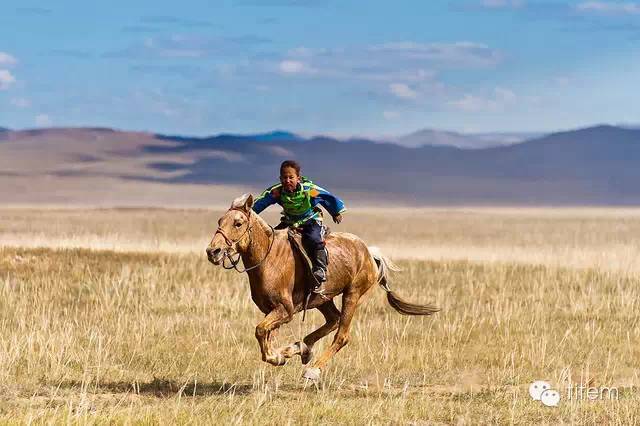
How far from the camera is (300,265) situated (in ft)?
37.7

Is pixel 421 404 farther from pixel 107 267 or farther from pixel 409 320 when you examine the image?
pixel 107 267

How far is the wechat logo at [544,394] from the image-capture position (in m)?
10.9

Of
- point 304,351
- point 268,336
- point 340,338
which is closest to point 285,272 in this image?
point 268,336

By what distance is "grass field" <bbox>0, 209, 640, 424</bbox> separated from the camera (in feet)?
34.0

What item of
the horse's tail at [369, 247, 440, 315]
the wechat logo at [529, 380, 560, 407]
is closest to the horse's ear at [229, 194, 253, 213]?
the horse's tail at [369, 247, 440, 315]

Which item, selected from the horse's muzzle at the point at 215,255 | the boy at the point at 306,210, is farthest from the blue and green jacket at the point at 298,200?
the horse's muzzle at the point at 215,255

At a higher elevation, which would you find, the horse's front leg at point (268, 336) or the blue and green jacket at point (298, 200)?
the blue and green jacket at point (298, 200)

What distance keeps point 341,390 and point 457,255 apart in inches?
821

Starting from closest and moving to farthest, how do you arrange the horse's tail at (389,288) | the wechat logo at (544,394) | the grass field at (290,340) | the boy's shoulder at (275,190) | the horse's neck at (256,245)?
1. the grass field at (290,340)
2. the horse's neck at (256,245)
3. the wechat logo at (544,394)
4. the boy's shoulder at (275,190)
5. the horse's tail at (389,288)

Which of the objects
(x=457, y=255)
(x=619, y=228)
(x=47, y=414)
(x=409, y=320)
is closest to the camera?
(x=47, y=414)

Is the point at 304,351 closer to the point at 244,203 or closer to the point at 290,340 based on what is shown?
the point at 244,203

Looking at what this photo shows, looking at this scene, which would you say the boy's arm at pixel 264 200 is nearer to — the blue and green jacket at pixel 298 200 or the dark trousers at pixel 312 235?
the blue and green jacket at pixel 298 200

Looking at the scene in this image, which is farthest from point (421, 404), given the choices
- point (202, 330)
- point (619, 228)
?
point (619, 228)

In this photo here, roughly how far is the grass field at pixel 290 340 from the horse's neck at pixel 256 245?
4.50ft
